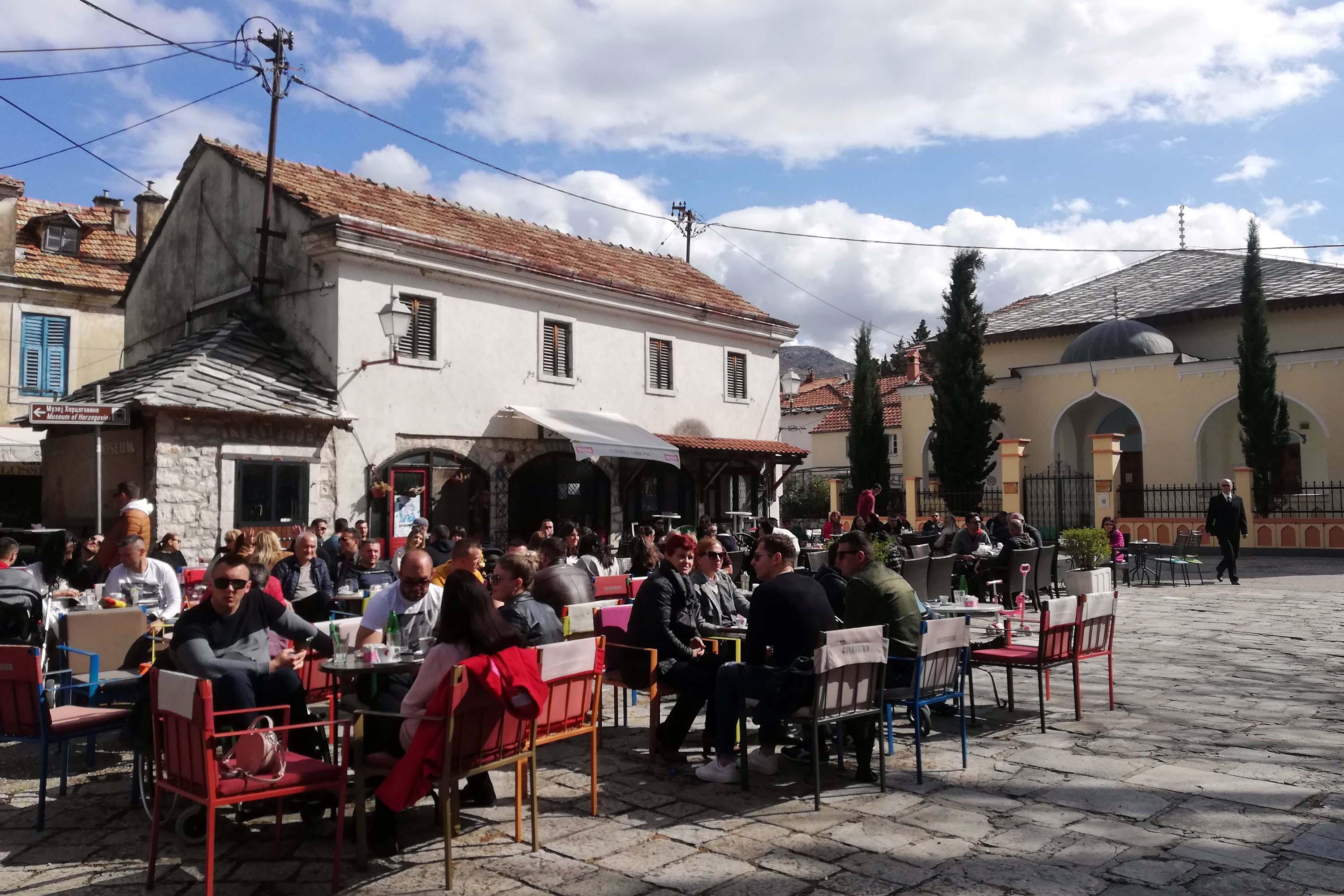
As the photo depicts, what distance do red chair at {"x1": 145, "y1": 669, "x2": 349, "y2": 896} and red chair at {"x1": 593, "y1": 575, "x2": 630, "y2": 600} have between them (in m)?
4.69

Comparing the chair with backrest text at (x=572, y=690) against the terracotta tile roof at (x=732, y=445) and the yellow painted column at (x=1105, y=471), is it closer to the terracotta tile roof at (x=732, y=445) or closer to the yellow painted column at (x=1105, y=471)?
the terracotta tile roof at (x=732, y=445)

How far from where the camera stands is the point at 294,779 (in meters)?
4.10

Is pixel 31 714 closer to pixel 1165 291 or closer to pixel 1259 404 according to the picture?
pixel 1259 404

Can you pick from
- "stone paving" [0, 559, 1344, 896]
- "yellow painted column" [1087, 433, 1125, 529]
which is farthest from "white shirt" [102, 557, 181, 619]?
"yellow painted column" [1087, 433, 1125, 529]

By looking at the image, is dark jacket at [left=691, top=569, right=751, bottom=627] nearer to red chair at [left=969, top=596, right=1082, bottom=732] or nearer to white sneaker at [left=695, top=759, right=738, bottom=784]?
white sneaker at [left=695, top=759, right=738, bottom=784]

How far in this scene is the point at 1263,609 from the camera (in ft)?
44.3

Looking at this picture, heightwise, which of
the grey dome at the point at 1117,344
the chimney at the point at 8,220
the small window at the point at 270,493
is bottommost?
the small window at the point at 270,493

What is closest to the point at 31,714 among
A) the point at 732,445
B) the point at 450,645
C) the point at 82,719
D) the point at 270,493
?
the point at 82,719

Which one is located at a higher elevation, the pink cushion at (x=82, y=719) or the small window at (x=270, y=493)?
the small window at (x=270, y=493)

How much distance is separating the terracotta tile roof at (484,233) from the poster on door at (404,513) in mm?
3977

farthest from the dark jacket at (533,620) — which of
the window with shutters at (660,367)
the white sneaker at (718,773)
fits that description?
the window with shutters at (660,367)

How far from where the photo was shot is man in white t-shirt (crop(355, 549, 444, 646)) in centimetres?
565

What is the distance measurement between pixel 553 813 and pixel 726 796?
909 mm

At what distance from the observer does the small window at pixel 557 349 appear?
18.1m
